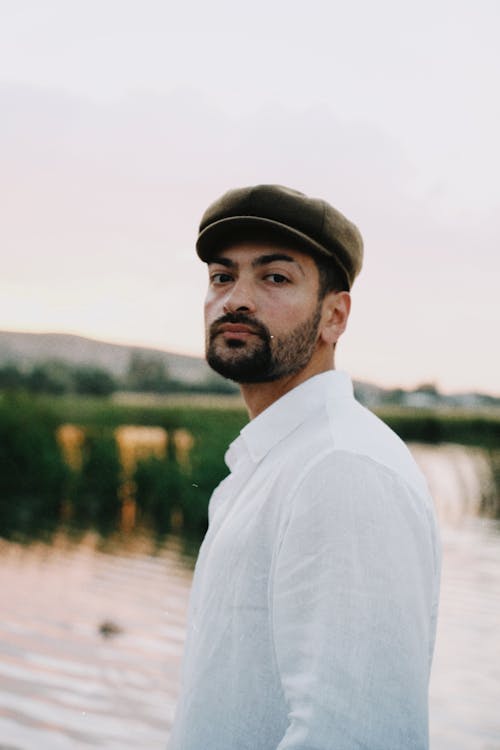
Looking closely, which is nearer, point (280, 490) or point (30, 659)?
point (280, 490)

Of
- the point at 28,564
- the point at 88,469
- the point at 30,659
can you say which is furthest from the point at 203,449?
the point at 30,659

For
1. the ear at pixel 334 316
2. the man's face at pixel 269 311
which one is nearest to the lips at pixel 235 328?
the man's face at pixel 269 311

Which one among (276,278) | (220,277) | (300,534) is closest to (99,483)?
(220,277)

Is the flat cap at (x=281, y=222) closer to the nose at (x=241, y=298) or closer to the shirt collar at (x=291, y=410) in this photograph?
the nose at (x=241, y=298)

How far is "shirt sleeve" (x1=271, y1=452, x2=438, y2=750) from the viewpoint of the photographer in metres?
1.23

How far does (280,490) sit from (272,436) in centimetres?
18

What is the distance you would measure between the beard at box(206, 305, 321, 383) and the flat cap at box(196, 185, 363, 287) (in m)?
0.11

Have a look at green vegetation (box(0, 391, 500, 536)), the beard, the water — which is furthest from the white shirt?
green vegetation (box(0, 391, 500, 536))

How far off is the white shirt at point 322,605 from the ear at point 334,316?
0.20m

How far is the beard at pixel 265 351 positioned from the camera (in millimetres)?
1614

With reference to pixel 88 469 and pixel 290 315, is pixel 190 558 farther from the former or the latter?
pixel 290 315

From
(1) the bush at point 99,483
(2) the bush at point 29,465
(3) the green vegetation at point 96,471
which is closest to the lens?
(3) the green vegetation at point 96,471

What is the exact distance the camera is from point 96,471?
15812 mm

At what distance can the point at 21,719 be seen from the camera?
6523 mm
